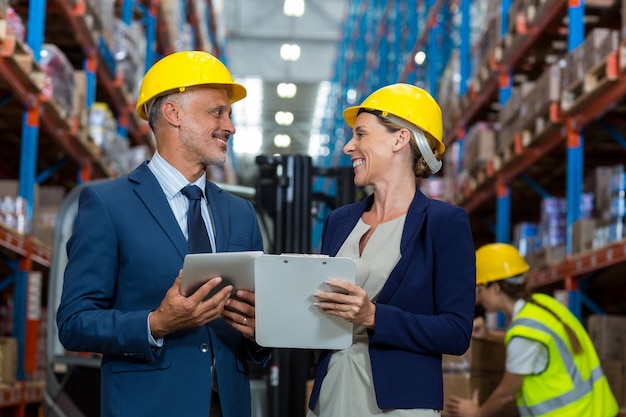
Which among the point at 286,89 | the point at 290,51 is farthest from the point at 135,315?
the point at 286,89

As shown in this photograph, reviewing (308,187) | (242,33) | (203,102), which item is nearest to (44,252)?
(308,187)

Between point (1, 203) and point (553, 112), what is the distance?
4055 mm

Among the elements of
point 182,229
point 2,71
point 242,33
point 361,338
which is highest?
point 242,33

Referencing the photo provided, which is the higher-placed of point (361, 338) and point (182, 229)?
point (182, 229)

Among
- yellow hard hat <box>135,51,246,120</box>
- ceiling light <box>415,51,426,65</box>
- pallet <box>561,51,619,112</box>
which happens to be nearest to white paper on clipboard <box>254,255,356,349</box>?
yellow hard hat <box>135,51,246,120</box>

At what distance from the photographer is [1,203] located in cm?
660

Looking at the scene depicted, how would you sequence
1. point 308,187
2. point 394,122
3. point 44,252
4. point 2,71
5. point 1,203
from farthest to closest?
point 44,252
point 1,203
point 2,71
point 308,187
point 394,122

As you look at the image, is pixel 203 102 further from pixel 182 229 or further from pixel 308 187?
pixel 308 187

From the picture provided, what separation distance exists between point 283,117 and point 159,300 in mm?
33103

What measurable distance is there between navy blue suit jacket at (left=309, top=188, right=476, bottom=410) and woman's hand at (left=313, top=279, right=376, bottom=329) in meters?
0.10

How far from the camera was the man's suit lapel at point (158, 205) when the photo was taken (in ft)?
8.80

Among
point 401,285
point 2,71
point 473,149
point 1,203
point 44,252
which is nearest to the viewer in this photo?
point 401,285

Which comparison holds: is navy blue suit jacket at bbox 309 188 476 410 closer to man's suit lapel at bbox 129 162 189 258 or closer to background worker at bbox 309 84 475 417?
background worker at bbox 309 84 475 417

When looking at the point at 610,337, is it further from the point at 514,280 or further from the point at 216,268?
the point at 216,268
